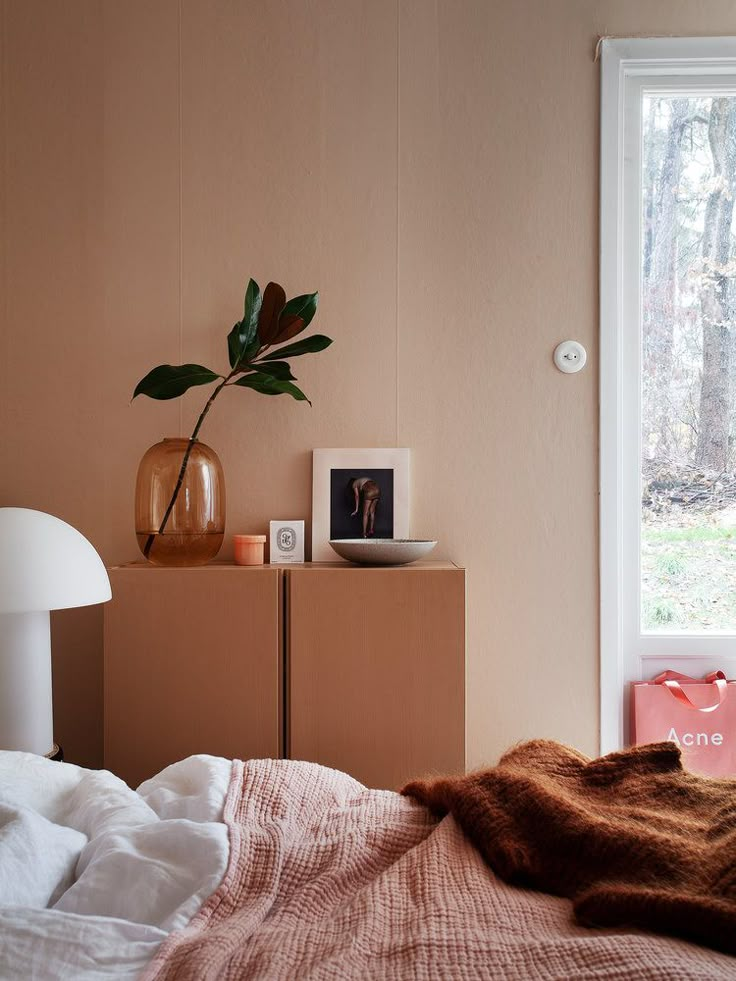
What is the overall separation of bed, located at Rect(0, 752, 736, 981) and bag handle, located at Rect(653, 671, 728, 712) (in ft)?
4.48

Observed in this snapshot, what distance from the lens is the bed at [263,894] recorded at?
842 millimetres

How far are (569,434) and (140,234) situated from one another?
4.61 ft

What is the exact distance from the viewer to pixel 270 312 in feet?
7.14

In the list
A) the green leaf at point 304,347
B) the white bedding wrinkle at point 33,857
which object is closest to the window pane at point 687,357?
the green leaf at point 304,347

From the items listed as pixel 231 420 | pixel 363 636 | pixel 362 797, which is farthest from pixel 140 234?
pixel 362 797

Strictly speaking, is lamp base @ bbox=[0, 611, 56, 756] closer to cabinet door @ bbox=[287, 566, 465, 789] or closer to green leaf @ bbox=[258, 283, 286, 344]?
cabinet door @ bbox=[287, 566, 465, 789]

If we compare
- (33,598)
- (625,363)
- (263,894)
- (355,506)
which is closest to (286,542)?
(355,506)

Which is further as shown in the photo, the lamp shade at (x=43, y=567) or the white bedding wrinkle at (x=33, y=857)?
the lamp shade at (x=43, y=567)

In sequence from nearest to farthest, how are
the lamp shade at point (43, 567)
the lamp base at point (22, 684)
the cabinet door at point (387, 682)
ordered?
the lamp shade at point (43, 567), the lamp base at point (22, 684), the cabinet door at point (387, 682)

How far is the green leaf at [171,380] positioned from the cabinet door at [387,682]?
64 centimetres

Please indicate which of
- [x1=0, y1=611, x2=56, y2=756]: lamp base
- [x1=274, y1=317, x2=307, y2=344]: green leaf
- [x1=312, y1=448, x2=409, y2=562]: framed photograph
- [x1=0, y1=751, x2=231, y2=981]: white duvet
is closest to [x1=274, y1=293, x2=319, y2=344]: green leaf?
[x1=274, y1=317, x2=307, y2=344]: green leaf

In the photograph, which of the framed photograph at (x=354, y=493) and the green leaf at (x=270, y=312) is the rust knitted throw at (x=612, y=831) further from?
the green leaf at (x=270, y=312)

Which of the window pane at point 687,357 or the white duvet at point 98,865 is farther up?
the window pane at point 687,357

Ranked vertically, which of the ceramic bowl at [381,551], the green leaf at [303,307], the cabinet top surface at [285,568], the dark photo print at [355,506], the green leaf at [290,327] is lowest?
the cabinet top surface at [285,568]
